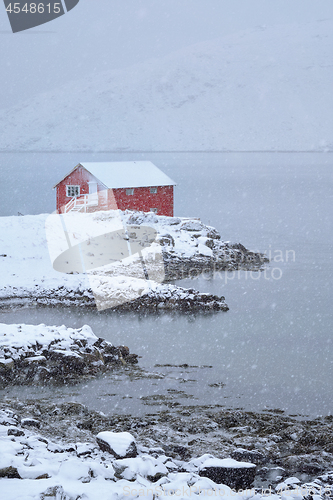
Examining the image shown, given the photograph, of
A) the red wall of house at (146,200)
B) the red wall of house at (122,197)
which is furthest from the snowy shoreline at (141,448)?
the red wall of house at (146,200)

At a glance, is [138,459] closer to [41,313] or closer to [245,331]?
[245,331]

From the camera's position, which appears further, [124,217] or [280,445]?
[124,217]

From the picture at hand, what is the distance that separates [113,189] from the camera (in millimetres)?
35344

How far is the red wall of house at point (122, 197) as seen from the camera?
35.6 metres

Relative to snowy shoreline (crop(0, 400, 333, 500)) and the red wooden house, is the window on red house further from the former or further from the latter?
snowy shoreline (crop(0, 400, 333, 500))

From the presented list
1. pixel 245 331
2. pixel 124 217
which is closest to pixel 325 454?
pixel 245 331

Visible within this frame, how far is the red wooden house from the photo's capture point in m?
35.5

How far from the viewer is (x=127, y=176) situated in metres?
37.0

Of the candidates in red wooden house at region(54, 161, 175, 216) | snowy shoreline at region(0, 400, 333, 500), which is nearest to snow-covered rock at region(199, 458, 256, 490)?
snowy shoreline at region(0, 400, 333, 500)

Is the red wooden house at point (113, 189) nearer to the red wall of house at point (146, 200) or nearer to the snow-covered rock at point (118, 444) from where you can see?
the red wall of house at point (146, 200)

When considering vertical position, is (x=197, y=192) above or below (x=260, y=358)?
above

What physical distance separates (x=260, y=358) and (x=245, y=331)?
2.60 metres

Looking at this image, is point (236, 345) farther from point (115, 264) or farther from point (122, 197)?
point (122, 197)

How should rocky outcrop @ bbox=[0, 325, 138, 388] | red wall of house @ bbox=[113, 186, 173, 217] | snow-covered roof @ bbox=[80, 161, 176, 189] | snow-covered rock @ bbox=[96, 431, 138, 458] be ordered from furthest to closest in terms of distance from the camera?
red wall of house @ bbox=[113, 186, 173, 217] → snow-covered roof @ bbox=[80, 161, 176, 189] → rocky outcrop @ bbox=[0, 325, 138, 388] → snow-covered rock @ bbox=[96, 431, 138, 458]
